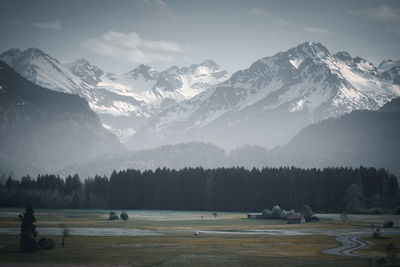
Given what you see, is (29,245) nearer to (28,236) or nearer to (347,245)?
(28,236)

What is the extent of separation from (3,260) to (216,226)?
266 ft

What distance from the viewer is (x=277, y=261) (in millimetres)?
87188

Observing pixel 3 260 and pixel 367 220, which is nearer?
Answer: pixel 3 260

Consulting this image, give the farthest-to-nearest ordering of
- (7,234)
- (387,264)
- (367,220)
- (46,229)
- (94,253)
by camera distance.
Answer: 1. (367,220)
2. (46,229)
3. (7,234)
4. (94,253)
5. (387,264)

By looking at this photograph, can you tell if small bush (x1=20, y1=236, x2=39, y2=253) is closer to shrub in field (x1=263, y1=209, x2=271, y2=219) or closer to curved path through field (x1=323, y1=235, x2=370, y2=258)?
curved path through field (x1=323, y1=235, x2=370, y2=258)

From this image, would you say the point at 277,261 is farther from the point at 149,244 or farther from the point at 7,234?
the point at 7,234

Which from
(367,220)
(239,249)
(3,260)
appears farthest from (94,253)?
(367,220)

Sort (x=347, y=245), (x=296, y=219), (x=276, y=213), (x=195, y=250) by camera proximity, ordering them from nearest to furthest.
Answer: (x=195, y=250) < (x=347, y=245) < (x=296, y=219) < (x=276, y=213)

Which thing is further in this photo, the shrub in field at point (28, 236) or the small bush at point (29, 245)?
the shrub in field at point (28, 236)

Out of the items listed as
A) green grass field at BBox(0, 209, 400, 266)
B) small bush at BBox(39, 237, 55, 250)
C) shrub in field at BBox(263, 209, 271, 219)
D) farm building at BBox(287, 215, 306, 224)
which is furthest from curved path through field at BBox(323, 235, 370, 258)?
shrub in field at BBox(263, 209, 271, 219)

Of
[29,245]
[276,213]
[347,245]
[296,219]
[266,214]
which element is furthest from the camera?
[266,214]

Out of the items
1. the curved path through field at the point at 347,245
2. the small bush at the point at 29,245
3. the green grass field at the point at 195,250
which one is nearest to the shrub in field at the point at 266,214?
the green grass field at the point at 195,250

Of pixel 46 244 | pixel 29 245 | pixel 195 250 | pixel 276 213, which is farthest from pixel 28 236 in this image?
pixel 276 213

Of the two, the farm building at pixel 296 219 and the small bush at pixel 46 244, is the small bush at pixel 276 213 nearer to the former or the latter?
the farm building at pixel 296 219
